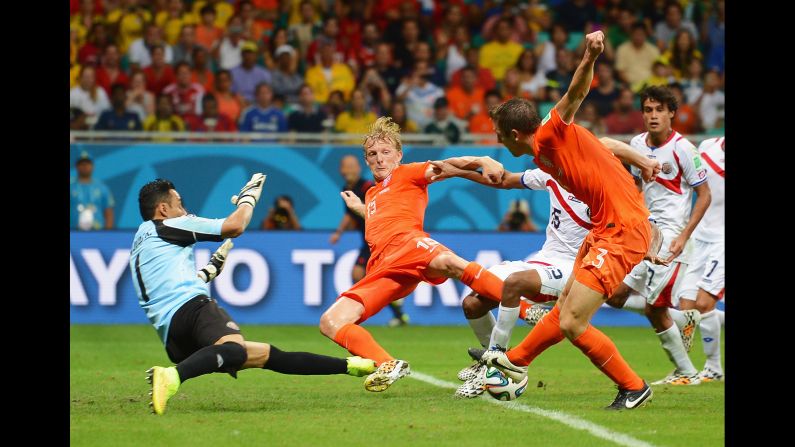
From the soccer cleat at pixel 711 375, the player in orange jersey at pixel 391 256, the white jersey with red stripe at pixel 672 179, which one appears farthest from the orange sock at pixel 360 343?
the soccer cleat at pixel 711 375

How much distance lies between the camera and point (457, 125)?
17297 millimetres

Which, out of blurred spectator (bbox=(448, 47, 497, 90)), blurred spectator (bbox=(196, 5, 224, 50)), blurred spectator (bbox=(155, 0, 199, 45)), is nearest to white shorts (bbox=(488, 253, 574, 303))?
blurred spectator (bbox=(448, 47, 497, 90))

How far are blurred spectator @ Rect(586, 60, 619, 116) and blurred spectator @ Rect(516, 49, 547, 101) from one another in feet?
2.72

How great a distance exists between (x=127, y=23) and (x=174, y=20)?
2.54ft

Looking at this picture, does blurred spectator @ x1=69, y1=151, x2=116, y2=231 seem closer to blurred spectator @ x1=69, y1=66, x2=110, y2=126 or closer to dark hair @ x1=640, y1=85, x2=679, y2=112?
blurred spectator @ x1=69, y1=66, x2=110, y2=126

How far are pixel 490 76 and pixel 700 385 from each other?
10182 mm

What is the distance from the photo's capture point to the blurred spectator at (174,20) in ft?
62.7

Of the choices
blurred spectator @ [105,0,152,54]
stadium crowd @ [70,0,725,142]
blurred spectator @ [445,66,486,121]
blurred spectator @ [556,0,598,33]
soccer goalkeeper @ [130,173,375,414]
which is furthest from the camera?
blurred spectator @ [556,0,598,33]

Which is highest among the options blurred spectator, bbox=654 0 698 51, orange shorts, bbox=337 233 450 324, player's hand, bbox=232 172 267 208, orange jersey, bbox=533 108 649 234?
blurred spectator, bbox=654 0 698 51

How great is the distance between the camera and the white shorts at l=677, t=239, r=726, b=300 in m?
10.9

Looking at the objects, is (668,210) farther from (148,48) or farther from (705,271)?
(148,48)

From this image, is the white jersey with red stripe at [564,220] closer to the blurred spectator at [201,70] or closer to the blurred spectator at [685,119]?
the blurred spectator at [685,119]

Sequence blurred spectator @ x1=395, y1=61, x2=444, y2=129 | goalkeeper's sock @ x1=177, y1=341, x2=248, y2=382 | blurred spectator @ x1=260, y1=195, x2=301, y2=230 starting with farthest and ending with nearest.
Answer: blurred spectator @ x1=395, y1=61, x2=444, y2=129
blurred spectator @ x1=260, y1=195, x2=301, y2=230
goalkeeper's sock @ x1=177, y1=341, x2=248, y2=382

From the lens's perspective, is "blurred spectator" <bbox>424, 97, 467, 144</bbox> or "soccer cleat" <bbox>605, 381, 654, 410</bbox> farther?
"blurred spectator" <bbox>424, 97, 467, 144</bbox>
